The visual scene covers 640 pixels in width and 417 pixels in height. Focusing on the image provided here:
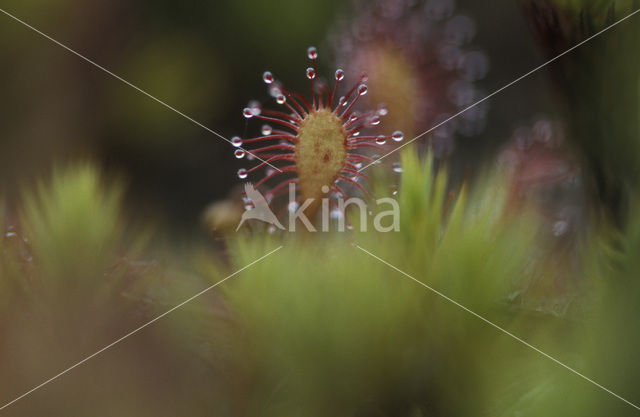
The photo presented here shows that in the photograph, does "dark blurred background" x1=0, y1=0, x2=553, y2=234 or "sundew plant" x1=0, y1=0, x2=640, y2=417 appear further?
"dark blurred background" x1=0, y1=0, x2=553, y2=234

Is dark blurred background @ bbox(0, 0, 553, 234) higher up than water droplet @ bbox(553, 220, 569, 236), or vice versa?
dark blurred background @ bbox(0, 0, 553, 234)

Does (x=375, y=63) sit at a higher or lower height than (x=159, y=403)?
higher

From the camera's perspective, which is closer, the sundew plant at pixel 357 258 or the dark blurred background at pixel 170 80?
the sundew plant at pixel 357 258

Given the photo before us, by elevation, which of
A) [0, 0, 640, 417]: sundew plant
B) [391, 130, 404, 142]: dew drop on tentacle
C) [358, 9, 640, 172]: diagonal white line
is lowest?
[0, 0, 640, 417]: sundew plant

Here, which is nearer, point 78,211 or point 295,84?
point 78,211

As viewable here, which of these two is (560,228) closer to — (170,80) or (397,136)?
(397,136)

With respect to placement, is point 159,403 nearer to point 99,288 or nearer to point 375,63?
point 99,288

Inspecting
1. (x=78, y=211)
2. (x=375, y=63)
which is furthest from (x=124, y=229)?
(x=375, y=63)

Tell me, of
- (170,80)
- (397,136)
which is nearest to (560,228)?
(397,136)
